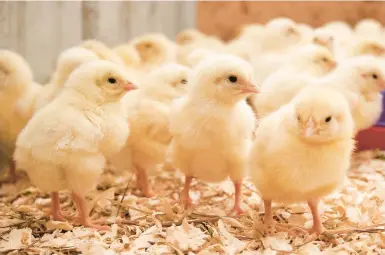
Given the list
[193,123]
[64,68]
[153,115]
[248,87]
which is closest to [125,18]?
[64,68]

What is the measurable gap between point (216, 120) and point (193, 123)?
117 mm

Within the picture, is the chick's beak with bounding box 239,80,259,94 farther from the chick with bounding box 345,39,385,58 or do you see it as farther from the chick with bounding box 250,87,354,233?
the chick with bounding box 345,39,385,58

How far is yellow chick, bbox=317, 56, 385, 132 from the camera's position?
3.29 metres

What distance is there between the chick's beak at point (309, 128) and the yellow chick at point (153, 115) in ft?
3.23

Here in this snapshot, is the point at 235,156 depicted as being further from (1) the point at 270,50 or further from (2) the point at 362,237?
(1) the point at 270,50

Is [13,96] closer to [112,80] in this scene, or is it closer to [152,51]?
[112,80]

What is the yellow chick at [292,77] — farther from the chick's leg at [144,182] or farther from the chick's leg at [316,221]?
the chick's leg at [316,221]

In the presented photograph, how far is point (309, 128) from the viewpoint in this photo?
83.9 inches

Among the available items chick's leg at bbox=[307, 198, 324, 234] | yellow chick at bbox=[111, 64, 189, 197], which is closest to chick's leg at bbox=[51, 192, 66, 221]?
yellow chick at bbox=[111, 64, 189, 197]

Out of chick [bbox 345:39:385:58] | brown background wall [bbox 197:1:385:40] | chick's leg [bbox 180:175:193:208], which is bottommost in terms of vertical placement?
chick's leg [bbox 180:175:193:208]

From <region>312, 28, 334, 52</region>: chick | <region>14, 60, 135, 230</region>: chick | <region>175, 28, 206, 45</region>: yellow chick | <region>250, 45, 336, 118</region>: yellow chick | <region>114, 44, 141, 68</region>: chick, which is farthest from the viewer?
<region>175, 28, 206, 45</region>: yellow chick

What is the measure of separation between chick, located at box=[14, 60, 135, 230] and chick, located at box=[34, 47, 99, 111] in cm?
31

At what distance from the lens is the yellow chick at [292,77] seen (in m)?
3.28

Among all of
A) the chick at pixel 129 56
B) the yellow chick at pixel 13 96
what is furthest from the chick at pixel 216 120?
the chick at pixel 129 56
